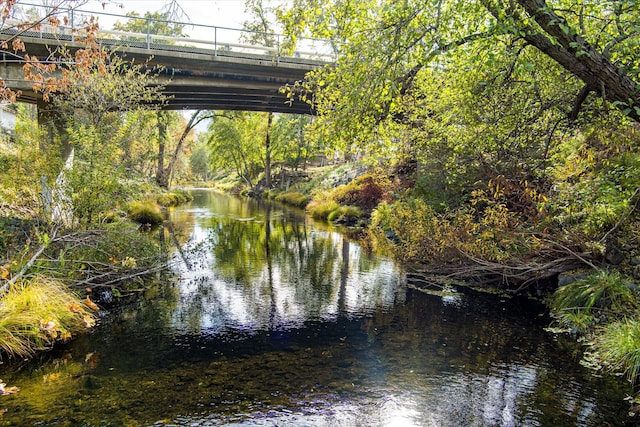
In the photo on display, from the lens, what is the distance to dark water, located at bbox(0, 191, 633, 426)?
5.30 meters

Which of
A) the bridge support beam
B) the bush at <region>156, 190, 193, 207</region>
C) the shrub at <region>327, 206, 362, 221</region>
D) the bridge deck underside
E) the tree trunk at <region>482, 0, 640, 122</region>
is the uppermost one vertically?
the bridge deck underside

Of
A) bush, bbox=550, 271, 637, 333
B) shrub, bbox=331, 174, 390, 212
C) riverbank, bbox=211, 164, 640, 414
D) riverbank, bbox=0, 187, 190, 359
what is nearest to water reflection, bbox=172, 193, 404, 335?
riverbank, bbox=0, 187, 190, 359

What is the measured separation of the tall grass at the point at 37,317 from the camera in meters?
6.43

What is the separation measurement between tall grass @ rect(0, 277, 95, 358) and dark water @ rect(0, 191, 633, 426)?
320 mm

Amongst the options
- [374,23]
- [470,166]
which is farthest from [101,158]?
[470,166]

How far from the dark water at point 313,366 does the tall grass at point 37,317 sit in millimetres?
320

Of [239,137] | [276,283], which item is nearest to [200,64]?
[276,283]

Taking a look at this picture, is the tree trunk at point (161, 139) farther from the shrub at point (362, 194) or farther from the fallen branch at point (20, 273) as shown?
the fallen branch at point (20, 273)

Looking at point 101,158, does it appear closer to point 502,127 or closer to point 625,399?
point 502,127

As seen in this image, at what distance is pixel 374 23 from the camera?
23.0 ft

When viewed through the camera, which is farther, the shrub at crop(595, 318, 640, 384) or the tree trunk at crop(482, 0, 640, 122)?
the shrub at crop(595, 318, 640, 384)

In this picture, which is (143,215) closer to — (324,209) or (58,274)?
(324,209)

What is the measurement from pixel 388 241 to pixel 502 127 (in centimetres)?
789

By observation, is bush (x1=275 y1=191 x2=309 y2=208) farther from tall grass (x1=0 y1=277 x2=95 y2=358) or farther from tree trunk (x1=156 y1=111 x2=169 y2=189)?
tall grass (x1=0 y1=277 x2=95 y2=358)
